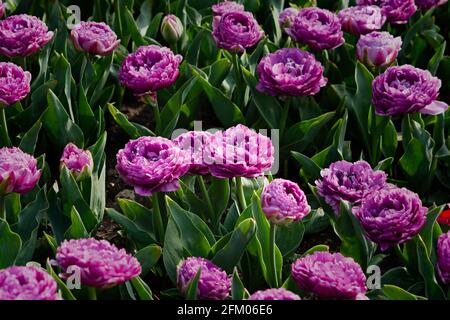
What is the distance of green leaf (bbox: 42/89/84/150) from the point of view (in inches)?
94.3

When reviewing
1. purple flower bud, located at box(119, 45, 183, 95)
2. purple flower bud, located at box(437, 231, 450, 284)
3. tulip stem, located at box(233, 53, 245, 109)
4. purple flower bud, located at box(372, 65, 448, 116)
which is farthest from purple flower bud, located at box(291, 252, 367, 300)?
tulip stem, located at box(233, 53, 245, 109)

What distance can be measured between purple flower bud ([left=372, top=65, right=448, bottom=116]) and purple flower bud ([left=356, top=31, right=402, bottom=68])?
0.22m

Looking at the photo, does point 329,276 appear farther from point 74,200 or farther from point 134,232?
point 74,200

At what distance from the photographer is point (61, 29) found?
2.81 metres

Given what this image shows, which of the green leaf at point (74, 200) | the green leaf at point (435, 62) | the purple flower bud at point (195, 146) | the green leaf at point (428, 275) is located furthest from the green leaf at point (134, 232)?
the green leaf at point (435, 62)

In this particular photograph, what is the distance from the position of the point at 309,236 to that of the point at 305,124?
0.33 m

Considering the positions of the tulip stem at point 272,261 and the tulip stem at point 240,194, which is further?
the tulip stem at point 240,194

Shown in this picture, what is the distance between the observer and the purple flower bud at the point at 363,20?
Result: 8.66ft

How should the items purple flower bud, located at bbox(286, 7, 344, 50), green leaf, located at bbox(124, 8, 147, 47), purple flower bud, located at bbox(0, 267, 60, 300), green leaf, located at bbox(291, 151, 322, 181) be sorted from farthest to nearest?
green leaf, located at bbox(124, 8, 147, 47) < purple flower bud, located at bbox(286, 7, 344, 50) < green leaf, located at bbox(291, 151, 322, 181) < purple flower bud, located at bbox(0, 267, 60, 300)

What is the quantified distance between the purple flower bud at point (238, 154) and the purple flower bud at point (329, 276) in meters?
0.23

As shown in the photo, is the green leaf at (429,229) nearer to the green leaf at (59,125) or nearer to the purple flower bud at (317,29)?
the purple flower bud at (317,29)

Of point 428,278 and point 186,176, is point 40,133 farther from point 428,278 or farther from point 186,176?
point 428,278

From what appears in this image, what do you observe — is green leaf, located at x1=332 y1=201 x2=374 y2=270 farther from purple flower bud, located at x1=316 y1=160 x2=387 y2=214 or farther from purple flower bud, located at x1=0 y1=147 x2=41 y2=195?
purple flower bud, located at x1=0 y1=147 x2=41 y2=195
